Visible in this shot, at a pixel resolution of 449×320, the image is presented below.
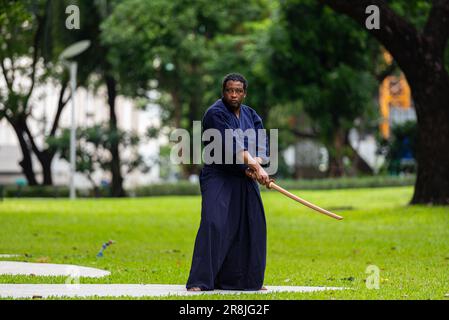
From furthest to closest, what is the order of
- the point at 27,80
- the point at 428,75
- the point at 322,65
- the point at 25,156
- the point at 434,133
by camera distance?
the point at 25,156
the point at 27,80
the point at 322,65
the point at 434,133
the point at 428,75

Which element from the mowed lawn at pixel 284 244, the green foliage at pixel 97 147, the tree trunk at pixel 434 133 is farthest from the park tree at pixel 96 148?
the tree trunk at pixel 434 133

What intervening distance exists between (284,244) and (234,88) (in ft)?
27.1

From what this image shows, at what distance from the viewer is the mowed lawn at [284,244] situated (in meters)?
11.3

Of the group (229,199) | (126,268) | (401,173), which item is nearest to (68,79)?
(401,173)

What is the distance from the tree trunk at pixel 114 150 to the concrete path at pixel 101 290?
3469 centimetres

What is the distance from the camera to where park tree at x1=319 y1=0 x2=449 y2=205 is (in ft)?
71.7

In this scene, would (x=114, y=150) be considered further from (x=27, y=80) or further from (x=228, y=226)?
(x=228, y=226)

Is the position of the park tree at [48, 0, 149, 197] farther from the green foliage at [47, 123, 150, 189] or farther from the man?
the man

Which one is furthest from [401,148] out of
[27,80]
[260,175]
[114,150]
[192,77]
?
[260,175]

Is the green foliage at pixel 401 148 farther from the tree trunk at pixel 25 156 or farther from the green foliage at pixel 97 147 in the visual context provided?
the tree trunk at pixel 25 156

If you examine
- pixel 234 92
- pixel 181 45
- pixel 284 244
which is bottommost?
pixel 284 244

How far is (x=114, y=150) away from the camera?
46.2 m

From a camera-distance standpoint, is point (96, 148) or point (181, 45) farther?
point (96, 148)

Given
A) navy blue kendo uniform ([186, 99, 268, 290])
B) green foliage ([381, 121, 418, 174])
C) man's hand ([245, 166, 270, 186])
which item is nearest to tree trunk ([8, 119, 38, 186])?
green foliage ([381, 121, 418, 174])
